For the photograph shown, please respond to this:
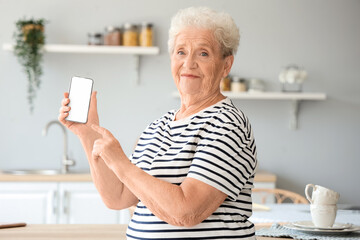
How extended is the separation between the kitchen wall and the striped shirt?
2789 millimetres

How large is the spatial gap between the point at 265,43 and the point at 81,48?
1.33 metres

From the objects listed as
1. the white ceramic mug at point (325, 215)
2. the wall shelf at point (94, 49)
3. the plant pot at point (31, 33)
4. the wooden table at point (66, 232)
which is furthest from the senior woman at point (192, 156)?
the plant pot at point (31, 33)

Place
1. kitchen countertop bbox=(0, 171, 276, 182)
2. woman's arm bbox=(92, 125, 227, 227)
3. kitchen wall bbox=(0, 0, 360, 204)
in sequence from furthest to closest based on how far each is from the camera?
kitchen wall bbox=(0, 0, 360, 204) < kitchen countertop bbox=(0, 171, 276, 182) < woman's arm bbox=(92, 125, 227, 227)

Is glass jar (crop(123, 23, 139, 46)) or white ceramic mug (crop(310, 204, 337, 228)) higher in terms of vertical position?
glass jar (crop(123, 23, 139, 46))

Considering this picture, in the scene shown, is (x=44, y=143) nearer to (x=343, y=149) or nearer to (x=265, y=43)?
(x=265, y=43)

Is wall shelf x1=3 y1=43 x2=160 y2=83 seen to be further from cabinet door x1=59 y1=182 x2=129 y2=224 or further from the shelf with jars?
cabinet door x1=59 y1=182 x2=129 y2=224

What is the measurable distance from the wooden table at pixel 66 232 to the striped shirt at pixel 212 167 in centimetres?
28

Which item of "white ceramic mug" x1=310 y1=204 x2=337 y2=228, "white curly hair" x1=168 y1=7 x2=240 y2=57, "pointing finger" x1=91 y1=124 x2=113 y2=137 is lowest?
"white ceramic mug" x1=310 y1=204 x2=337 y2=228

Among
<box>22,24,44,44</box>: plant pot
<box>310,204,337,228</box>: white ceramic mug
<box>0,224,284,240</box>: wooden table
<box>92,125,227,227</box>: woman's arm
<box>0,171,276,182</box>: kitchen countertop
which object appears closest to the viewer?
<box>92,125,227,227</box>: woman's arm

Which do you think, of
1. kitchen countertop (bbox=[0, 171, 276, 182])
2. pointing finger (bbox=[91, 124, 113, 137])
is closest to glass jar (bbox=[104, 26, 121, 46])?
kitchen countertop (bbox=[0, 171, 276, 182])

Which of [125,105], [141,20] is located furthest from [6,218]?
[141,20]

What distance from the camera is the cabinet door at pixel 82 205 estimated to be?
3488 millimetres

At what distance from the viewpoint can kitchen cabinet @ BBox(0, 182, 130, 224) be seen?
3.46 m

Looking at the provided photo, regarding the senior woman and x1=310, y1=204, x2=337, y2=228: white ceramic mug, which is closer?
the senior woman
